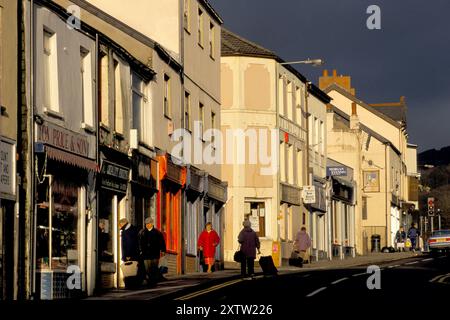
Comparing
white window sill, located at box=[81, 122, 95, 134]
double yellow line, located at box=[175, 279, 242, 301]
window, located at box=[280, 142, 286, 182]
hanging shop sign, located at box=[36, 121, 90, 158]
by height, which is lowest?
double yellow line, located at box=[175, 279, 242, 301]

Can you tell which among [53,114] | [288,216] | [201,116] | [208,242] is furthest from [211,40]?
[53,114]

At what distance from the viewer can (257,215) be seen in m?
53.4

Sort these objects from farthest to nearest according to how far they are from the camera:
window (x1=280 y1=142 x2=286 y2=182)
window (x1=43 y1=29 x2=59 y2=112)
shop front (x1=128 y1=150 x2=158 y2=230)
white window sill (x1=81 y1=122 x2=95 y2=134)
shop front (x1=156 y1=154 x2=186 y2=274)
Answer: window (x1=280 y1=142 x2=286 y2=182)
shop front (x1=156 y1=154 x2=186 y2=274)
shop front (x1=128 y1=150 x2=158 y2=230)
white window sill (x1=81 y1=122 x2=95 y2=134)
window (x1=43 y1=29 x2=59 y2=112)

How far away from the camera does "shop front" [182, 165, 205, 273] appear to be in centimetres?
3841

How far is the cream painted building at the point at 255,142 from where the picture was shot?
173ft

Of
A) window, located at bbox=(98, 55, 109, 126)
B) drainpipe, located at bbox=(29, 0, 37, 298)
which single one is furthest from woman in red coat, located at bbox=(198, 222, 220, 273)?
drainpipe, located at bbox=(29, 0, 37, 298)

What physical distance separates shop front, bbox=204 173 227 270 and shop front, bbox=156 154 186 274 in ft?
12.6

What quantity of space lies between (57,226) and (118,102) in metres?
6.31

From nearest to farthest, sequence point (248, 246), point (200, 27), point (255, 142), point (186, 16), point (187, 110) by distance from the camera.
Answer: point (248, 246), point (186, 16), point (187, 110), point (200, 27), point (255, 142)

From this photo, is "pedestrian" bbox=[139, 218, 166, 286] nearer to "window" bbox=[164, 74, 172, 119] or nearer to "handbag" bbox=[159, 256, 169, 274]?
"handbag" bbox=[159, 256, 169, 274]

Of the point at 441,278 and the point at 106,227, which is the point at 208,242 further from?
the point at 441,278

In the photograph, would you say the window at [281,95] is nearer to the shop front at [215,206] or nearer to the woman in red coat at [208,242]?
the shop front at [215,206]
